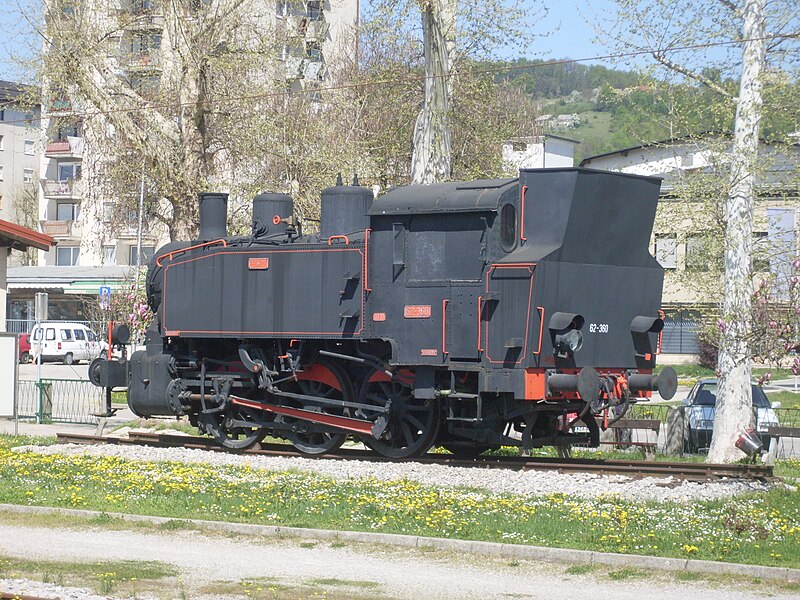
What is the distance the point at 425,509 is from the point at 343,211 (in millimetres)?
6912

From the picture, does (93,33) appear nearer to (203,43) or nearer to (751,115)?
(203,43)

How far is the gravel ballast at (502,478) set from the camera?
1441 cm

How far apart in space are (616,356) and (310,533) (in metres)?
6.91

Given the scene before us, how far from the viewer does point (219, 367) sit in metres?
19.8

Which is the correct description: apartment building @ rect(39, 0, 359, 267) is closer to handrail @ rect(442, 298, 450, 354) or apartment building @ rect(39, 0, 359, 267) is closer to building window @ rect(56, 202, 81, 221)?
building window @ rect(56, 202, 81, 221)

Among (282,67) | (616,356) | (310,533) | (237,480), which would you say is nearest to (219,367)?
(237,480)

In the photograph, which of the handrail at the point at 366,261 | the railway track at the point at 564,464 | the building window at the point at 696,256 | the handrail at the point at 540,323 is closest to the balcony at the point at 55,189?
the building window at the point at 696,256

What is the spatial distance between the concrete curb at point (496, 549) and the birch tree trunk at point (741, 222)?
31.3ft

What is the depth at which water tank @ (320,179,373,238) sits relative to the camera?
720 inches

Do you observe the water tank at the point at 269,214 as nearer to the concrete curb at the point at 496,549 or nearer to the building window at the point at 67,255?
the concrete curb at the point at 496,549

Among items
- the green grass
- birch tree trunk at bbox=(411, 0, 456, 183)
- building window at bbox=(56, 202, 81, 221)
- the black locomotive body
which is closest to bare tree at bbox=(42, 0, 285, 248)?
birch tree trunk at bbox=(411, 0, 456, 183)

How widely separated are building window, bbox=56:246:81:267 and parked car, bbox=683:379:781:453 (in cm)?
6428

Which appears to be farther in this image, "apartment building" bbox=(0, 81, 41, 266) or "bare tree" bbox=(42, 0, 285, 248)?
"apartment building" bbox=(0, 81, 41, 266)

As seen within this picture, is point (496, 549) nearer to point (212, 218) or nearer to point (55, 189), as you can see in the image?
point (212, 218)
